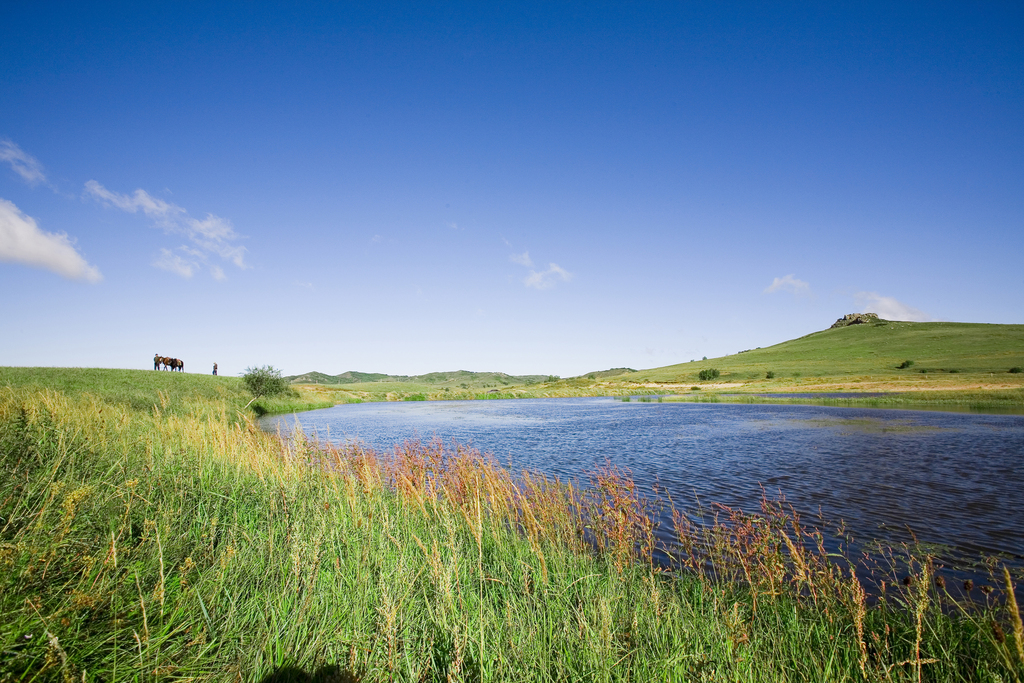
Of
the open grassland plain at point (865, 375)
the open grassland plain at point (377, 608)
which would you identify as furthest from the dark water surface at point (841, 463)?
the open grassland plain at point (865, 375)

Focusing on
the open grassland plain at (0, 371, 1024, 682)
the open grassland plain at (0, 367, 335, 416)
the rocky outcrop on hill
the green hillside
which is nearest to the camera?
the open grassland plain at (0, 371, 1024, 682)

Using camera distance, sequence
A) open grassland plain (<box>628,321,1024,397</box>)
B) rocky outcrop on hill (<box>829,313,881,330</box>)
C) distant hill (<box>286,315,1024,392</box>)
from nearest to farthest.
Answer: open grassland plain (<box>628,321,1024,397</box>) < distant hill (<box>286,315,1024,392</box>) < rocky outcrop on hill (<box>829,313,881,330</box>)

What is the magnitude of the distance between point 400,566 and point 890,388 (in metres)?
65.5

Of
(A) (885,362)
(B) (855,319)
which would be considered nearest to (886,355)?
(A) (885,362)

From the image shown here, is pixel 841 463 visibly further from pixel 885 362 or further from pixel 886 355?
pixel 886 355

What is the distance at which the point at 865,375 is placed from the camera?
66562 millimetres

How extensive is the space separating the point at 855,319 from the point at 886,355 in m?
67.1

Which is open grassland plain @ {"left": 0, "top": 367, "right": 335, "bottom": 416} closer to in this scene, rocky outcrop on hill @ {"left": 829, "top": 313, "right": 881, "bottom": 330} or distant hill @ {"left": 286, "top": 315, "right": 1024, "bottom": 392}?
distant hill @ {"left": 286, "top": 315, "right": 1024, "bottom": 392}

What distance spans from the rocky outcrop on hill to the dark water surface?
129 meters

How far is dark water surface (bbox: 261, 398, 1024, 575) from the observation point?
9.80 meters

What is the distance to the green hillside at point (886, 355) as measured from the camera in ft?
207

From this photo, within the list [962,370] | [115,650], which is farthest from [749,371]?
[115,650]

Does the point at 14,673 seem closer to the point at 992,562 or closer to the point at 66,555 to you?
the point at 66,555

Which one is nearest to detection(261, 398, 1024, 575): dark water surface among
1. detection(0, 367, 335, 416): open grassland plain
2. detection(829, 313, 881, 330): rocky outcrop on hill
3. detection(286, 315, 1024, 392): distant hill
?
detection(0, 367, 335, 416): open grassland plain
